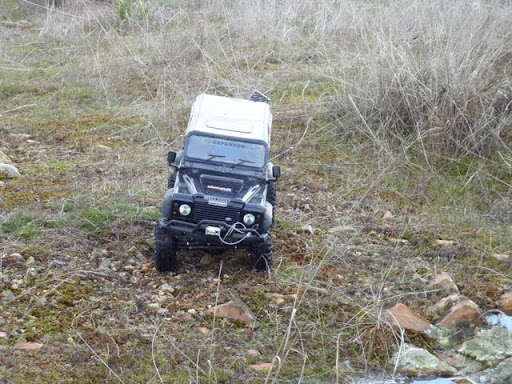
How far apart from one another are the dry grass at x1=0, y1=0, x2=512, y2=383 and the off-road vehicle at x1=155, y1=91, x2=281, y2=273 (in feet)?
0.86

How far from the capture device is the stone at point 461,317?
15.5 ft

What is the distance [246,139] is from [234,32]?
18.7 feet

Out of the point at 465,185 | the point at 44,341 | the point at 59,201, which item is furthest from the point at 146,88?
the point at 44,341

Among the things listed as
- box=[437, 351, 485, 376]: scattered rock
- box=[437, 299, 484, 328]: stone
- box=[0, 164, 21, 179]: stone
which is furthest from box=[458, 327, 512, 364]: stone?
box=[0, 164, 21, 179]: stone

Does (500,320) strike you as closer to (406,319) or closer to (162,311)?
(406,319)

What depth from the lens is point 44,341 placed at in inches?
165

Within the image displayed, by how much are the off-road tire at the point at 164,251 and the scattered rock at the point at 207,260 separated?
0.75 ft

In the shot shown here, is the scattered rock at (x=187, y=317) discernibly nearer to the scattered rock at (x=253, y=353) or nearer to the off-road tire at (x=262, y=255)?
the scattered rock at (x=253, y=353)

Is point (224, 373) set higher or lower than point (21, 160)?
higher

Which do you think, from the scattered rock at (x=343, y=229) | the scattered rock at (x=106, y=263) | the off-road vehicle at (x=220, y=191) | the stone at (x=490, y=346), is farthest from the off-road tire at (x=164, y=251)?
the stone at (x=490, y=346)

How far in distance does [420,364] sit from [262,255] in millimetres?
1217

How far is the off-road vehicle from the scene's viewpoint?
4816mm

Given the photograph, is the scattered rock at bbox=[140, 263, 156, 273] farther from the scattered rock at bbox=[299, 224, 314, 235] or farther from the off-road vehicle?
the scattered rock at bbox=[299, 224, 314, 235]

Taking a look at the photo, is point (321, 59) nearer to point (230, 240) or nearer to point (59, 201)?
point (59, 201)
